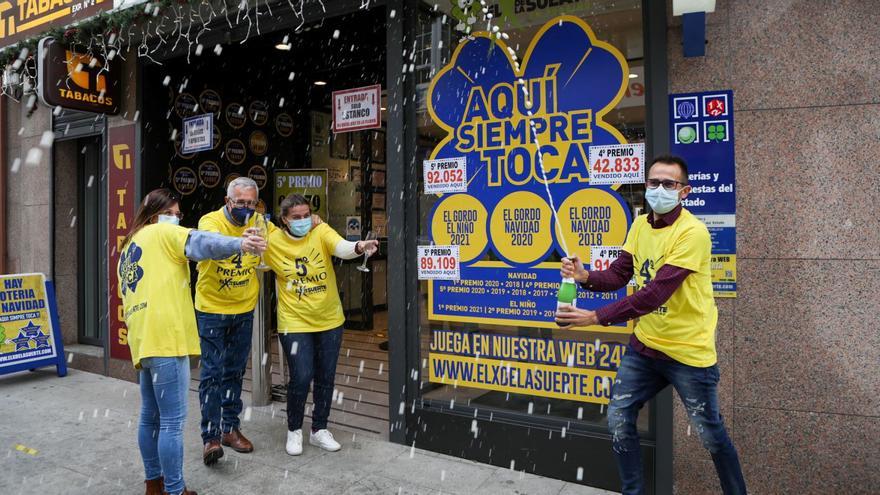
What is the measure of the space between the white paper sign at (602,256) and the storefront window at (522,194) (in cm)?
1

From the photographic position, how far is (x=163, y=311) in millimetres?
3434

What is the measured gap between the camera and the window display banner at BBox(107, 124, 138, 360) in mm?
6879

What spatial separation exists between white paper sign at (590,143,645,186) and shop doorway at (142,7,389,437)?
2.64 meters

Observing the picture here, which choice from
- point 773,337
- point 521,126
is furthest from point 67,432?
point 773,337

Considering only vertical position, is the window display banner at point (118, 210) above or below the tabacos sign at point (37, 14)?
below

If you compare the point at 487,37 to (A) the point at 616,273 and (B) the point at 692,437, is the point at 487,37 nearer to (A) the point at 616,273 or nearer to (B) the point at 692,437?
(A) the point at 616,273

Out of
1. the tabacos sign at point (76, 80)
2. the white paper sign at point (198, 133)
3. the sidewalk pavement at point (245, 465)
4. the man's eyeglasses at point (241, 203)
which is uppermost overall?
the tabacos sign at point (76, 80)

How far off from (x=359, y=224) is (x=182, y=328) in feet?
19.8

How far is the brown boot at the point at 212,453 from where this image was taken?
430 cm

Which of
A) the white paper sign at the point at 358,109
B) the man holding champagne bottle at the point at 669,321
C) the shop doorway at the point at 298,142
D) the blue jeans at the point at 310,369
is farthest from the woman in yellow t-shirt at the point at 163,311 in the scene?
the white paper sign at the point at 358,109

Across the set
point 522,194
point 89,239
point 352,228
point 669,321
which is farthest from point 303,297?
point 89,239

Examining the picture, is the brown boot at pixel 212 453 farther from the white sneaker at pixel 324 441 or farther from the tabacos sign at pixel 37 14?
the tabacos sign at pixel 37 14

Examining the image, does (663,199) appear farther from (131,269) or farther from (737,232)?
(131,269)

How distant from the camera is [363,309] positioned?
9312 millimetres
